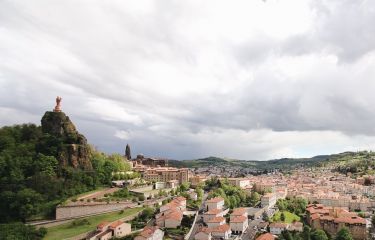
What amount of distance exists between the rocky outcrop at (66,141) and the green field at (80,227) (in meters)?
15.5

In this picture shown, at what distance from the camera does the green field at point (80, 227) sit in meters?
53.4

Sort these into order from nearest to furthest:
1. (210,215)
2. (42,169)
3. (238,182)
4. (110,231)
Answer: (110,231) < (210,215) < (42,169) < (238,182)

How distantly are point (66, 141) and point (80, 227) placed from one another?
2206cm

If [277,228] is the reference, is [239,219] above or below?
above

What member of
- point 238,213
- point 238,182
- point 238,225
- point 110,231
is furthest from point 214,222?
point 238,182

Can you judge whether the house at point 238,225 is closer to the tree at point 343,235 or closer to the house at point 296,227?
the house at point 296,227

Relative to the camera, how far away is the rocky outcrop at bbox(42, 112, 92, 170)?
71.8 meters

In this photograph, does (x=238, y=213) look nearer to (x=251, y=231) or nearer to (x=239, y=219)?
(x=239, y=219)

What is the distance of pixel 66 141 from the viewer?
73875mm

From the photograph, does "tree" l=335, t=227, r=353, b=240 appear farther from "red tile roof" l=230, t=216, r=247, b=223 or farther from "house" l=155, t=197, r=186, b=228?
"house" l=155, t=197, r=186, b=228

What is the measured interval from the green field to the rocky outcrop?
51.0ft

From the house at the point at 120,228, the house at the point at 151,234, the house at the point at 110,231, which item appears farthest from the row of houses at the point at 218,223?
the house at the point at 110,231

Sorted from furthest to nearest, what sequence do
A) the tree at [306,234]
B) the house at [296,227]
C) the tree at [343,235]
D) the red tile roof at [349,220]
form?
the red tile roof at [349,220], the house at [296,227], the tree at [343,235], the tree at [306,234]

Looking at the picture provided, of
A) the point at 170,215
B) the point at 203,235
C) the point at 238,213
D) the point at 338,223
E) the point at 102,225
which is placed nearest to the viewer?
the point at 203,235
